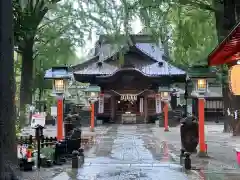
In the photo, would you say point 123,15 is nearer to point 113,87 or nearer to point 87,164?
point 87,164

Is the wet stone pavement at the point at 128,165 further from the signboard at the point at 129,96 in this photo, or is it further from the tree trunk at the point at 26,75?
the signboard at the point at 129,96

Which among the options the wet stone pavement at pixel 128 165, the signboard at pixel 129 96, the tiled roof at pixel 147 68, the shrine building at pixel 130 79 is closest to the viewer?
the wet stone pavement at pixel 128 165

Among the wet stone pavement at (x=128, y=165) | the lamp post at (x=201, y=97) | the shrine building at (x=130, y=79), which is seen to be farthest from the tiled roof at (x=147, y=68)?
the lamp post at (x=201, y=97)

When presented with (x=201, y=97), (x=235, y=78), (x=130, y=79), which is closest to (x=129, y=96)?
(x=130, y=79)

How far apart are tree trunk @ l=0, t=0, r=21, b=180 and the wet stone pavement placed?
3.18 m

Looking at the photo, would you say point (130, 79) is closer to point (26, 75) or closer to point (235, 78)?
point (26, 75)

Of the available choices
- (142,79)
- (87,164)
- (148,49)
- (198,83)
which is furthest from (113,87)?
(87,164)

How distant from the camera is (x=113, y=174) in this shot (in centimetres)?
1144

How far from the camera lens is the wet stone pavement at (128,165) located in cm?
1108

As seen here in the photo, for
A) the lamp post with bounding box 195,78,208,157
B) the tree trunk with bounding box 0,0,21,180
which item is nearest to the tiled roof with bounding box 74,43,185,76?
the lamp post with bounding box 195,78,208,157

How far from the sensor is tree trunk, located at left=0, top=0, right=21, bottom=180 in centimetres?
767

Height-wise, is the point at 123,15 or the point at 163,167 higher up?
the point at 123,15

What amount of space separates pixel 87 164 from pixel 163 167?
2.57 m

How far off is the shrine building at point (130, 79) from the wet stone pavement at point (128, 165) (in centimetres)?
1925
